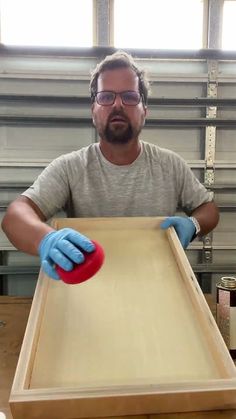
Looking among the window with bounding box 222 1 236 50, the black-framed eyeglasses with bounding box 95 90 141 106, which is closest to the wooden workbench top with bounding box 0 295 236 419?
the black-framed eyeglasses with bounding box 95 90 141 106

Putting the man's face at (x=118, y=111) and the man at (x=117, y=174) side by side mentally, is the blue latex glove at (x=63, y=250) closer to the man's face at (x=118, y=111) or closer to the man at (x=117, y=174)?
the man at (x=117, y=174)

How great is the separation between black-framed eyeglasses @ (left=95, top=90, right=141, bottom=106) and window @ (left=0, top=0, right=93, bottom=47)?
4.93 ft

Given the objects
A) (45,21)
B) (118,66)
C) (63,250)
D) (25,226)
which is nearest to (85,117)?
(45,21)

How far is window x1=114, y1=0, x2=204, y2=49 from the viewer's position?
2871mm

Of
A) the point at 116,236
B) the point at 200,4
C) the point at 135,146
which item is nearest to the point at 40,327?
the point at 116,236

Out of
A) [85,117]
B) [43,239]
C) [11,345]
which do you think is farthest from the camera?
[85,117]

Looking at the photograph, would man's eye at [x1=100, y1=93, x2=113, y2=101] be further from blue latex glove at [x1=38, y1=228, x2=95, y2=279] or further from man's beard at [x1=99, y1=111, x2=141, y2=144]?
blue latex glove at [x1=38, y1=228, x2=95, y2=279]

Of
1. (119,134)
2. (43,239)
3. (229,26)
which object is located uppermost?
(229,26)

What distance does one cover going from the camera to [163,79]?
287 cm

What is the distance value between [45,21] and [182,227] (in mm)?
2288

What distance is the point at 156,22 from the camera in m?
2.88

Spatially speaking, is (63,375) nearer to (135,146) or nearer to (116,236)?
(116,236)

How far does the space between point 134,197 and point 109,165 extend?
169 mm

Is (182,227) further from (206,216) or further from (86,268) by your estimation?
(86,268)
